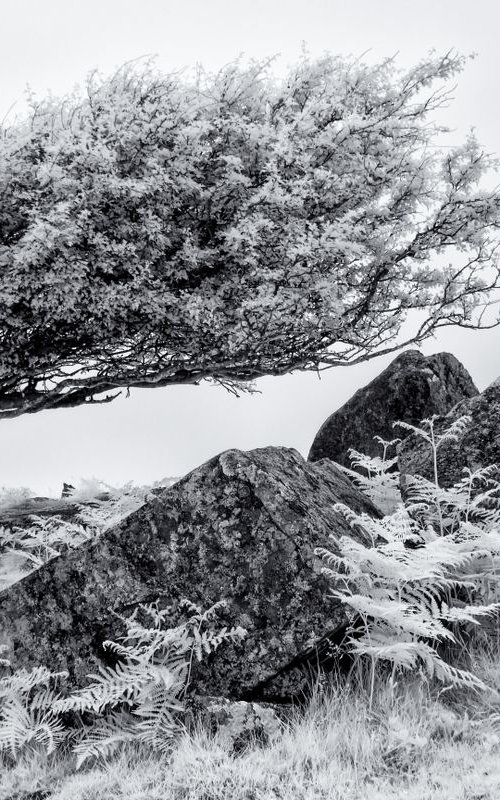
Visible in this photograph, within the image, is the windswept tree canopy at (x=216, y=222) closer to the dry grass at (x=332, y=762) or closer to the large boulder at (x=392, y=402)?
the large boulder at (x=392, y=402)

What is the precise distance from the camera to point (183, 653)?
5.34 m

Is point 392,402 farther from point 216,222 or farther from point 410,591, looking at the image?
point 410,591

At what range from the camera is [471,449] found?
7871 mm

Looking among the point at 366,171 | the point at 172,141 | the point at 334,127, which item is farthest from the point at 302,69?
the point at 172,141

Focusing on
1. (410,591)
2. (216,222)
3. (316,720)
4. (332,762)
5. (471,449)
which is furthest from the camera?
(216,222)

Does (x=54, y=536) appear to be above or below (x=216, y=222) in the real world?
below

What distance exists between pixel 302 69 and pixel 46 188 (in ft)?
18.0

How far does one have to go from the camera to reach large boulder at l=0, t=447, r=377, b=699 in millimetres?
5246

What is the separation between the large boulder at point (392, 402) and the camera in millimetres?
14047

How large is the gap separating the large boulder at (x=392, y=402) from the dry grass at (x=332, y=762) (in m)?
8.91

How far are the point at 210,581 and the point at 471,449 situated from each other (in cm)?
382

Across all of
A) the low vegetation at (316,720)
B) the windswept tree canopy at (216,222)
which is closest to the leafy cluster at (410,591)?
the low vegetation at (316,720)

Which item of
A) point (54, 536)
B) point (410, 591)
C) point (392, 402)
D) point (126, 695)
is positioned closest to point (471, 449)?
point (410, 591)

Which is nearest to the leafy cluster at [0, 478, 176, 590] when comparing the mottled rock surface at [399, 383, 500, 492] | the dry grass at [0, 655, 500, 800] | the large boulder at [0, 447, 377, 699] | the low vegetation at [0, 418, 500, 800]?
the large boulder at [0, 447, 377, 699]
